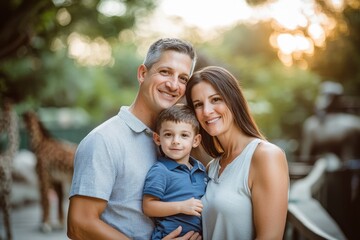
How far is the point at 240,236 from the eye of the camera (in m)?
2.48

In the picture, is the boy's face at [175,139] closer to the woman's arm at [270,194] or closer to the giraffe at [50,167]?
the woman's arm at [270,194]

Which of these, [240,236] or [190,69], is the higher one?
[190,69]

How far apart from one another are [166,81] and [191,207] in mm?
675

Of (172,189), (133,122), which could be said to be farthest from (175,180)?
(133,122)

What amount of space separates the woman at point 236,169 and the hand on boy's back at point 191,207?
6cm

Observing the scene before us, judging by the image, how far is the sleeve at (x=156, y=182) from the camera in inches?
97.5

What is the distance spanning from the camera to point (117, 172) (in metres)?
2.53

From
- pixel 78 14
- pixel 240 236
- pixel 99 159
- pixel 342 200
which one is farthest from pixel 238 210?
pixel 78 14

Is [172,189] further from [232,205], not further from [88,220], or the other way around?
[88,220]

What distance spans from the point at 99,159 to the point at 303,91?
49.4 ft

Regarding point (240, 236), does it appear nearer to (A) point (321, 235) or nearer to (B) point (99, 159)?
(A) point (321, 235)

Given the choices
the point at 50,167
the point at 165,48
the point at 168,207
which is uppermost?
the point at 50,167

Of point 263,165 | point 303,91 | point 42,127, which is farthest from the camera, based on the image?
point 303,91

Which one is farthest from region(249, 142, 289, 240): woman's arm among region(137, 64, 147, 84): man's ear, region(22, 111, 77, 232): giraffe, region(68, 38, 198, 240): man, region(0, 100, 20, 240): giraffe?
region(22, 111, 77, 232): giraffe
